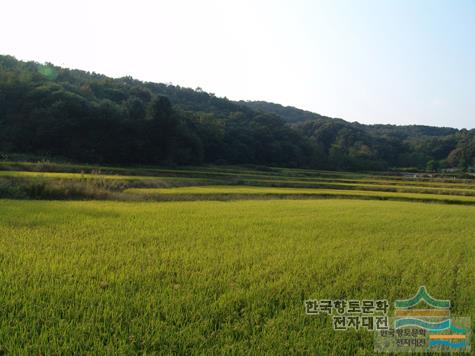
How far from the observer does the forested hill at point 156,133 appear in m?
37.0

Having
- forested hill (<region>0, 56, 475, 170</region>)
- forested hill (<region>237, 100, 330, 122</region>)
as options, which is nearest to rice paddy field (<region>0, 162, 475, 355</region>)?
forested hill (<region>0, 56, 475, 170</region>)

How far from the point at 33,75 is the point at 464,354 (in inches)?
2171

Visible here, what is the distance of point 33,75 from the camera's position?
153 ft

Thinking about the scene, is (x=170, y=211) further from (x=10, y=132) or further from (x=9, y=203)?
(x=10, y=132)

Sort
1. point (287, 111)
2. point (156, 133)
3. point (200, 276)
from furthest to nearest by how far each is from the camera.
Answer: point (287, 111) → point (156, 133) → point (200, 276)

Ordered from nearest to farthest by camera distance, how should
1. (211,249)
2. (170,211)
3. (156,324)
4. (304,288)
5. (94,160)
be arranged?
(156,324) → (304,288) → (211,249) → (170,211) → (94,160)

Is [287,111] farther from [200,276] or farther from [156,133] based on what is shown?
[200,276]

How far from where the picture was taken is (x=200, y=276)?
491 centimetres

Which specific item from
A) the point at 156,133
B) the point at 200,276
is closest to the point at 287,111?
the point at 156,133

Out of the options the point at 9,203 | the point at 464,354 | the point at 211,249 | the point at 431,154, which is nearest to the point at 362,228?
the point at 211,249

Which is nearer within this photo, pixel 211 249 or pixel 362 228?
pixel 211 249

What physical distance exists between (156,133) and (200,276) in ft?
132

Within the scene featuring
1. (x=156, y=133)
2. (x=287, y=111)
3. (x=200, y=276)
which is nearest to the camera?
(x=200, y=276)

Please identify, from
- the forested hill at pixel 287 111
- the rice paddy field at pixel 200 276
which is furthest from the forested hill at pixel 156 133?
the forested hill at pixel 287 111
